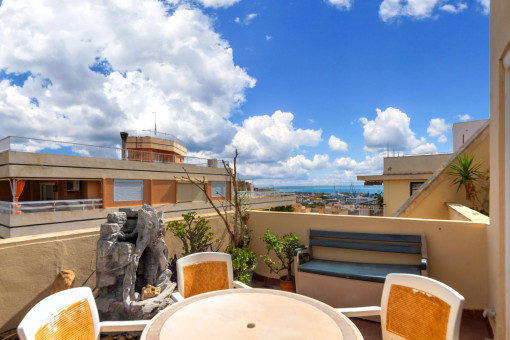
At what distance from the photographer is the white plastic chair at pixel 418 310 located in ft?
5.53

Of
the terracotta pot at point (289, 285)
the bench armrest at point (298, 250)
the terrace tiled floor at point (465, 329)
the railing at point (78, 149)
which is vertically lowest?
the terrace tiled floor at point (465, 329)

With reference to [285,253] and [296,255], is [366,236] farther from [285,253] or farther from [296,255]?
[285,253]

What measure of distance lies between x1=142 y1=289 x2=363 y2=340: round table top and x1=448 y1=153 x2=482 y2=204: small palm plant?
5597 mm

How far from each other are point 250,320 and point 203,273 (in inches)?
45.5

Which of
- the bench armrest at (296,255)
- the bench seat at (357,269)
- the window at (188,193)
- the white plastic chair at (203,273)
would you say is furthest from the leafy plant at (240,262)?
the window at (188,193)

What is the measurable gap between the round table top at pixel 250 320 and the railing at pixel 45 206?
1174 centimetres

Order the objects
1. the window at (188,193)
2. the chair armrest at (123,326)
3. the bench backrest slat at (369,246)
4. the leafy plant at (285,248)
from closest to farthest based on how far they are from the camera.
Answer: the chair armrest at (123,326) < the bench backrest slat at (369,246) < the leafy plant at (285,248) < the window at (188,193)

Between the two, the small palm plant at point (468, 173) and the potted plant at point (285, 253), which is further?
the small palm plant at point (468, 173)

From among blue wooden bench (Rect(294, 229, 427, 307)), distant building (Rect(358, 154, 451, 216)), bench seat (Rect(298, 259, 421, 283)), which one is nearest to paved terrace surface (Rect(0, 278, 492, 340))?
blue wooden bench (Rect(294, 229, 427, 307))

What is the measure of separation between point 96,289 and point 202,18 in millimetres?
5363

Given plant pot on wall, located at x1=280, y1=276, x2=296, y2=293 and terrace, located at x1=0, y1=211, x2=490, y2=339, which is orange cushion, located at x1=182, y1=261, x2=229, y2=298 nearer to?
terrace, located at x1=0, y1=211, x2=490, y2=339

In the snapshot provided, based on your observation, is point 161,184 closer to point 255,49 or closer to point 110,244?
point 255,49

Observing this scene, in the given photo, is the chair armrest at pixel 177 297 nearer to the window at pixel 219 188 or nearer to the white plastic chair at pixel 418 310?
the white plastic chair at pixel 418 310

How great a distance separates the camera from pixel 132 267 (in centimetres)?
315
